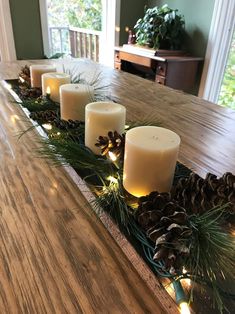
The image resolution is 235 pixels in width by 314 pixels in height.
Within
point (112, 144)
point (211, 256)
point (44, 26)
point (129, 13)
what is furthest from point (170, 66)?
point (211, 256)

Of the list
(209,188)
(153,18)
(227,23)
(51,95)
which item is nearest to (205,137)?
(209,188)

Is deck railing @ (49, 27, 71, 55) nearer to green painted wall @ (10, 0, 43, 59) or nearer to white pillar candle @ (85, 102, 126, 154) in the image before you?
green painted wall @ (10, 0, 43, 59)

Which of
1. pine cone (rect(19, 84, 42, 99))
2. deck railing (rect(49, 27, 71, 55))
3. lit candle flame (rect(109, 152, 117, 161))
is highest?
lit candle flame (rect(109, 152, 117, 161))

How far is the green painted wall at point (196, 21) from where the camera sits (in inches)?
101

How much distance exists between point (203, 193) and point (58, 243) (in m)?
0.25

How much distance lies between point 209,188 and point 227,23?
2.46m

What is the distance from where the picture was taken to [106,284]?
1.23 ft

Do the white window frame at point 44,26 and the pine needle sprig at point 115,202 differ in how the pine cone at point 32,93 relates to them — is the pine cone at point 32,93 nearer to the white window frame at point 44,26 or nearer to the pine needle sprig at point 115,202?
the pine needle sprig at point 115,202

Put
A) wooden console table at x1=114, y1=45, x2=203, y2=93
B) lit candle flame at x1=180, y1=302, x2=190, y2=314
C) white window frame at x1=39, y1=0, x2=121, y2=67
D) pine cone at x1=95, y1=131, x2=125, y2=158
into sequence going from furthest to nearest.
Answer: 1. white window frame at x1=39, y1=0, x2=121, y2=67
2. wooden console table at x1=114, y1=45, x2=203, y2=93
3. pine cone at x1=95, y1=131, x2=125, y2=158
4. lit candle flame at x1=180, y1=302, x2=190, y2=314

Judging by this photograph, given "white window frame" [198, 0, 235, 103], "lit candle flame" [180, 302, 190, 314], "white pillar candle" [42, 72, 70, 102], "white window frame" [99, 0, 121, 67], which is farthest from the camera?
"white window frame" [99, 0, 121, 67]

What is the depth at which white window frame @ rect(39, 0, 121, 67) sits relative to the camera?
3.17 m

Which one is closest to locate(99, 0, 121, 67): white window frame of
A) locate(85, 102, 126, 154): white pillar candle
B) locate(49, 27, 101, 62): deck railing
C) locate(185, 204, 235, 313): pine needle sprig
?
locate(49, 27, 101, 62): deck railing

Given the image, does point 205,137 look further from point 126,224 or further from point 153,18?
point 153,18

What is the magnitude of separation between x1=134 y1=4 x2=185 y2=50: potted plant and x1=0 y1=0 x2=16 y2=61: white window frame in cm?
150
